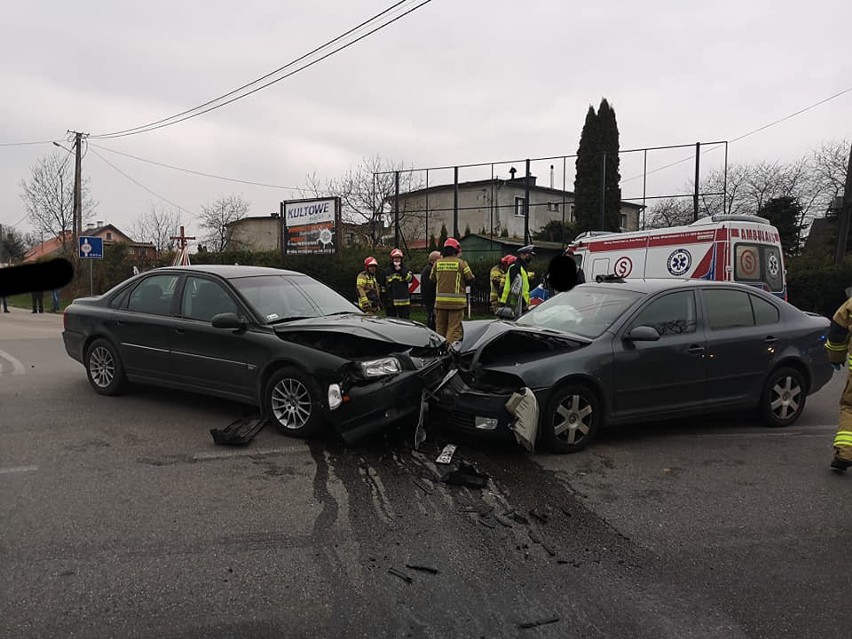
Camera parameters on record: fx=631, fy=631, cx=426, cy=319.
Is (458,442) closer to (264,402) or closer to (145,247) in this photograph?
(264,402)

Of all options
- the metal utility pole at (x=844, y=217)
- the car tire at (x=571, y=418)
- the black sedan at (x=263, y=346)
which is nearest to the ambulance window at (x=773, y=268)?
the metal utility pole at (x=844, y=217)

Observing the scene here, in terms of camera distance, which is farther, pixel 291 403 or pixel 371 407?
pixel 291 403

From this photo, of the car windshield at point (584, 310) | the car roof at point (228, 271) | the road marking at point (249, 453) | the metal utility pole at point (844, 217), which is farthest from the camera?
the metal utility pole at point (844, 217)

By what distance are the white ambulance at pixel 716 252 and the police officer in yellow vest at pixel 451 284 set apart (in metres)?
4.70

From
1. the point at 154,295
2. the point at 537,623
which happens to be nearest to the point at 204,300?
the point at 154,295

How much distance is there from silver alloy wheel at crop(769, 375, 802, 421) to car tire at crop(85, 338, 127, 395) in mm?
6596

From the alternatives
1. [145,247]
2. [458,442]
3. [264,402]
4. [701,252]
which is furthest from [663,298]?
[145,247]

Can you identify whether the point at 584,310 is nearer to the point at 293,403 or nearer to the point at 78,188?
the point at 293,403

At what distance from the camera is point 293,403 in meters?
5.41

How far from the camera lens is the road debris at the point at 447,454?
4.81m

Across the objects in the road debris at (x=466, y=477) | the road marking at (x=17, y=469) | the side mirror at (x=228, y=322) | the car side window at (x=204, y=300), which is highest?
the car side window at (x=204, y=300)

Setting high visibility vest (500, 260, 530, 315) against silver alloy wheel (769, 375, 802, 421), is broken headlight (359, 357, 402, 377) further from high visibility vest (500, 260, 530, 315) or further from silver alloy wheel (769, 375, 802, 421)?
high visibility vest (500, 260, 530, 315)

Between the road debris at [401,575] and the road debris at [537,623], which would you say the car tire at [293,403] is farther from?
the road debris at [537,623]

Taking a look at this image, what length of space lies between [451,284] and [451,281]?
1.8 inches
